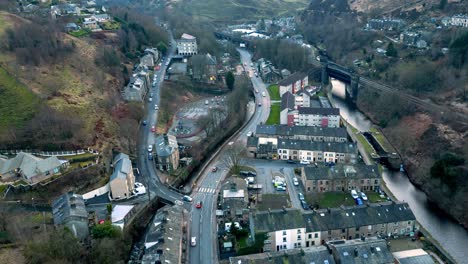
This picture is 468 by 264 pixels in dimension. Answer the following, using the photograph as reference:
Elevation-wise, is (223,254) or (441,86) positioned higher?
(441,86)

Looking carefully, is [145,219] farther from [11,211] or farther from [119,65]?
[119,65]

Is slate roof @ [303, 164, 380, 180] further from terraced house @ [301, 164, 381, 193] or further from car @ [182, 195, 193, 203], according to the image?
car @ [182, 195, 193, 203]

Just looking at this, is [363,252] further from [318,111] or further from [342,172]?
[318,111]

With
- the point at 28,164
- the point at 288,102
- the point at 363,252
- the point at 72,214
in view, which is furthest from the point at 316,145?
the point at 28,164

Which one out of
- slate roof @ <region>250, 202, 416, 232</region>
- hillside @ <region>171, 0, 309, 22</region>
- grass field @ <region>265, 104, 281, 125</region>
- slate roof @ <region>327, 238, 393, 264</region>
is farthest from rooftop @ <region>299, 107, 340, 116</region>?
hillside @ <region>171, 0, 309, 22</region>

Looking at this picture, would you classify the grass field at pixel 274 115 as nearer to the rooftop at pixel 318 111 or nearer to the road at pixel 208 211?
the road at pixel 208 211

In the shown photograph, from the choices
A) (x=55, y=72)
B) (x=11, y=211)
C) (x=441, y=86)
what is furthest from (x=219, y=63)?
(x=11, y=211)
